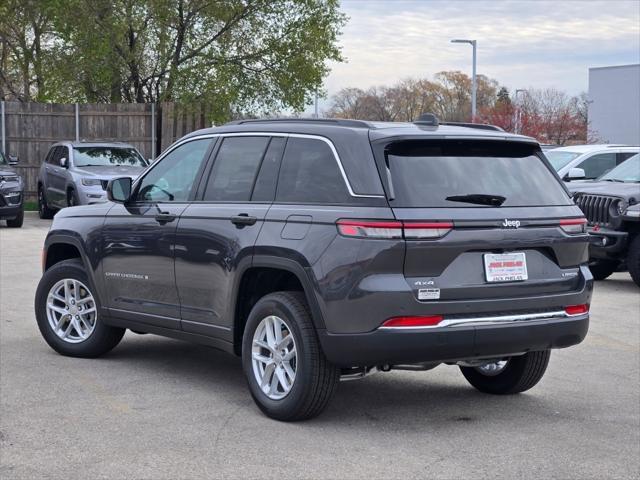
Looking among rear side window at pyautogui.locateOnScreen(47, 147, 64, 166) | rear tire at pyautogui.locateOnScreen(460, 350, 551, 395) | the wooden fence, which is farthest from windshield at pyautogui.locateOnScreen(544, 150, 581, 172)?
the wooden fence

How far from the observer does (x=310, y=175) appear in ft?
21.6

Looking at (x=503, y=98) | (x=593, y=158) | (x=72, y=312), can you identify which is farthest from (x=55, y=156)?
(x=503, y=98)

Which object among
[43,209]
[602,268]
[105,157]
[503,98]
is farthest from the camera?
[503,98]

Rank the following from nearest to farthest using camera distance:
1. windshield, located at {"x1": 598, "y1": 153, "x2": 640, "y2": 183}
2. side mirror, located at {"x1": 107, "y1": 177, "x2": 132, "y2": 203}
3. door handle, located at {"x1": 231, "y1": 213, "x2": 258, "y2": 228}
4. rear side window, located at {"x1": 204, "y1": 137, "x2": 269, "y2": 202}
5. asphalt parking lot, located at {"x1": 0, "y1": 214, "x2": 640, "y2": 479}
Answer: asphalt parking lot, located at {"x1": 0, "y1": 214, "x2": 640, "y2": 479} → door handle, located at {"x1": 231, "y1": 213, "x2": 258, "y2": 228} → rear side window, located at {"x1": 204, "y1": 137, "x2": 269, "y2": 202} → side mirror, located at {"x1": 107, "y1": 177, "x2": 132, "y2": 203} → windshield, located at {"x1": 598, "y1": 153, "x2": 640, "y2": 183}

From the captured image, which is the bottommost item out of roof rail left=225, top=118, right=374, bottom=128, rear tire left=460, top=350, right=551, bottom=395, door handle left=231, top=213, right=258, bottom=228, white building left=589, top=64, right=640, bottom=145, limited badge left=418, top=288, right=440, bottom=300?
rear tire left=460, top=350, right=551, bottom=395

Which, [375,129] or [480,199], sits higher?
[375,129]

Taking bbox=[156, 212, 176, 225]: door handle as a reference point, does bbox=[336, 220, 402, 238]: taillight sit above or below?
above

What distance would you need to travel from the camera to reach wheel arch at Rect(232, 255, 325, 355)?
6430 millimetres

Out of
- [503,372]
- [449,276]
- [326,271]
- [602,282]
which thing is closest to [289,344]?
[326,271]

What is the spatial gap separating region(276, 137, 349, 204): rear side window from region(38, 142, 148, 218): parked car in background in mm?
16021

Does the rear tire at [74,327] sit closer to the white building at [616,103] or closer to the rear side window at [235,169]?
the rear side window at [235,169]

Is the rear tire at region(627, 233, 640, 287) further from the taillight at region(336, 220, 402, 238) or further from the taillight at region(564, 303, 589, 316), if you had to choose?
the taillight at region(336, 220, 402, 238)

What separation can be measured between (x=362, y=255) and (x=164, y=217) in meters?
2.05

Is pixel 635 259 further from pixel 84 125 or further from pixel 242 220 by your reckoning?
pixel 84 125
